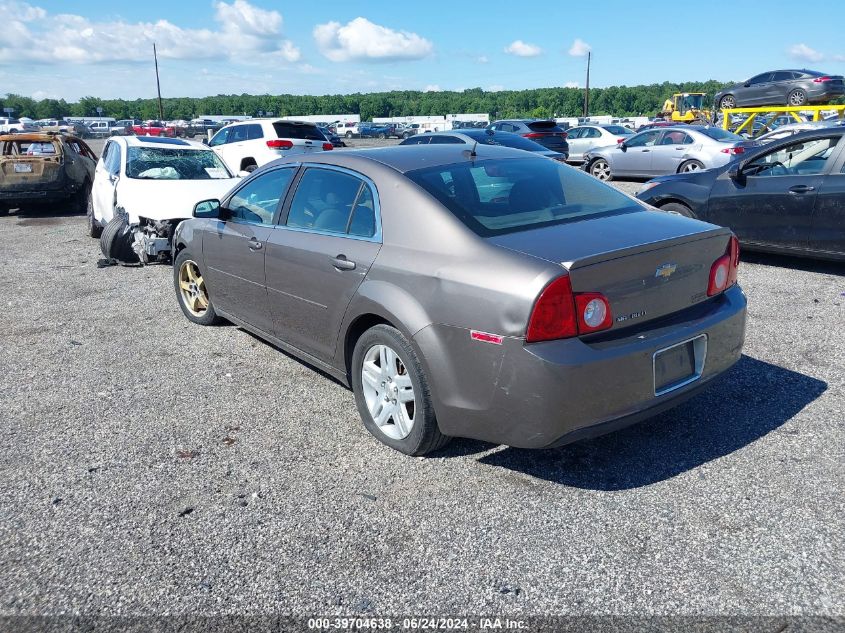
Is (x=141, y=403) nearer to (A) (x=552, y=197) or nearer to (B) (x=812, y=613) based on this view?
(A) (x=552, y=197)

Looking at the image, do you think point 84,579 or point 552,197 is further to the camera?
point 552,197

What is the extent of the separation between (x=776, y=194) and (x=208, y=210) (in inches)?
234

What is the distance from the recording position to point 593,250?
3.10 metres

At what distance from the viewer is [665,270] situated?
3.28 meters

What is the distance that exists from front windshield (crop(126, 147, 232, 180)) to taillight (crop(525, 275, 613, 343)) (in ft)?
25.2

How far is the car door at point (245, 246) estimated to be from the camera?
15.4ft

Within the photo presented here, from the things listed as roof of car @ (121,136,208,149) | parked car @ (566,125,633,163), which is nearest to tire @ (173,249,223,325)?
roof of car @ (121,136,208,149)

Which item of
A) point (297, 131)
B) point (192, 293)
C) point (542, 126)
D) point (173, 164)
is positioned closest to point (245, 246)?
point (192, 293)

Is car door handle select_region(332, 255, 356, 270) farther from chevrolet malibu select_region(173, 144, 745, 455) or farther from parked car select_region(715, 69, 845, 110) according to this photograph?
parked car select_region(715, 69, 845, 110)

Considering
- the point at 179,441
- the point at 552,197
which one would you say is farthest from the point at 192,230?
the point at 552,197

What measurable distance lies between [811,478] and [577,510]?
120 centimetres

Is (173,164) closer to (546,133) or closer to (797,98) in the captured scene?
(546,133)

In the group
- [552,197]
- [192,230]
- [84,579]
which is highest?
[552,197]

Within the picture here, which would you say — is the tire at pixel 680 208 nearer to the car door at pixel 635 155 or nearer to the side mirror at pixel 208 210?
the side mirror at pixel 208 210
